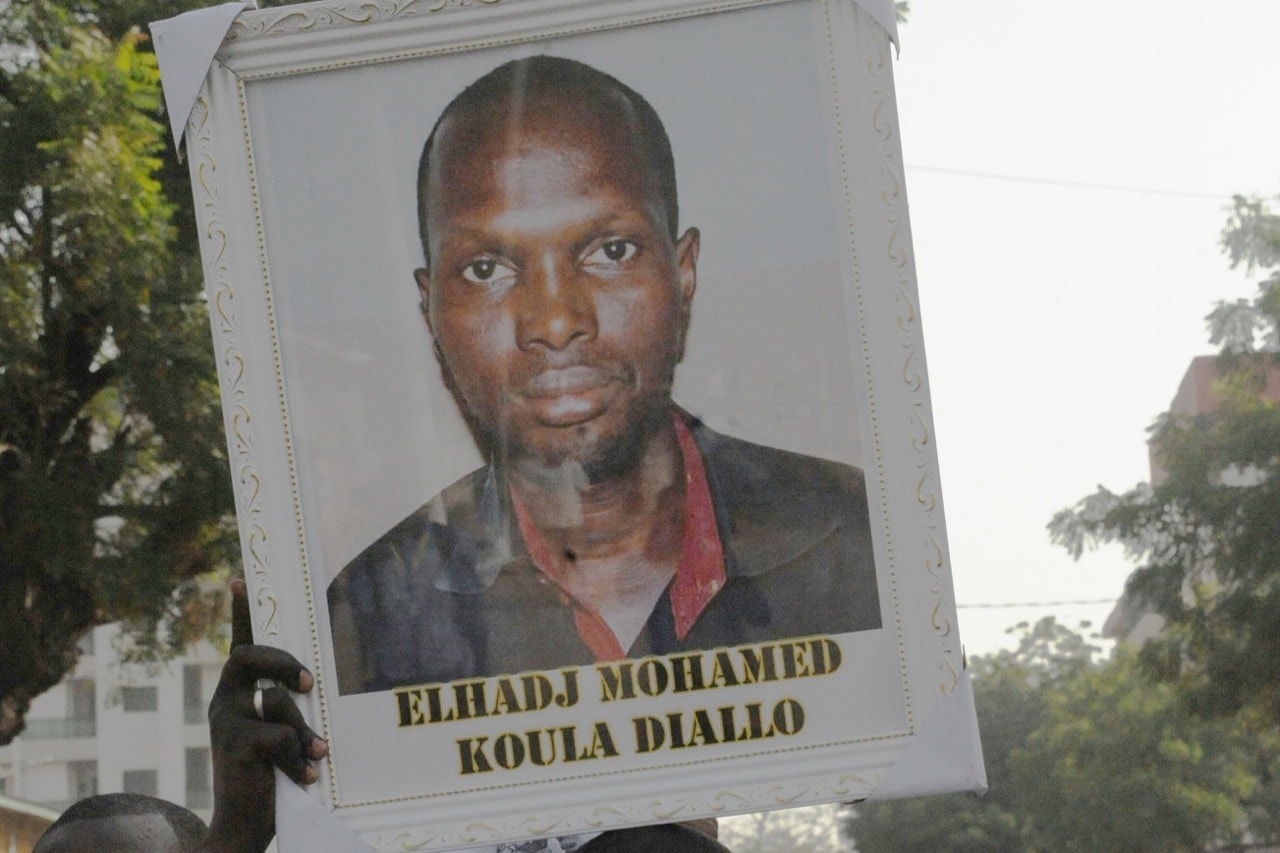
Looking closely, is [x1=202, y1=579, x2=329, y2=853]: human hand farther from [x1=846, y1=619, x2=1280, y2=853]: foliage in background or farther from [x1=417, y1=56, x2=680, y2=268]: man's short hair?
[x1=846, y1=619, x2=1280, y2=853]: foliage in background

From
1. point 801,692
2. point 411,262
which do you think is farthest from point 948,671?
point 411,262

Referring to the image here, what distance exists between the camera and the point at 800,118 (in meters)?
2.50

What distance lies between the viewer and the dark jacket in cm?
243

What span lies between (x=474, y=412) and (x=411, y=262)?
23 cm

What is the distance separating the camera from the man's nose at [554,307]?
2527 mm

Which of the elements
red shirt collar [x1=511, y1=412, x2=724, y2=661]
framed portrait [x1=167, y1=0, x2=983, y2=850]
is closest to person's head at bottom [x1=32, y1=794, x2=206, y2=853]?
framed portrait [x1=167, y1=0, x2=983, y2=850]

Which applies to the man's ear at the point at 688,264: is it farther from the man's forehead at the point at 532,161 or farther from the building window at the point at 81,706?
the building window at the point at 81,706

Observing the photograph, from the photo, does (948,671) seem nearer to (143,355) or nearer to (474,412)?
(474,412)

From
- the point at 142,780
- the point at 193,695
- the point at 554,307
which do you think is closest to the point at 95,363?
the point at 554,307

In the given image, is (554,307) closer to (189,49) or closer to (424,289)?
(424,289)

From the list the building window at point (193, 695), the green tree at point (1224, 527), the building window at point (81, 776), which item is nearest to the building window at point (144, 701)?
the building window at point (193, 695)

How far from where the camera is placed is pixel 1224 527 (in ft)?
55.5

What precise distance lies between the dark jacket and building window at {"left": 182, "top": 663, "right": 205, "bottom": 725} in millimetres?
58342

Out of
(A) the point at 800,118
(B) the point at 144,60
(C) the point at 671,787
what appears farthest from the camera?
(B) the point at 144,60
